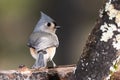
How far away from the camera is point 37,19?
45.6 ft

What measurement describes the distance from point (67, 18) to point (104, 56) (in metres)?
9.66

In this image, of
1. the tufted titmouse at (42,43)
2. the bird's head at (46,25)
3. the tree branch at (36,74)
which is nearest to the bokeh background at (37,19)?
the bird's head at (46,25)

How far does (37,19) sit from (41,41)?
7535 mm

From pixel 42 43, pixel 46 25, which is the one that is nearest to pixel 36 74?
pixel 42 43

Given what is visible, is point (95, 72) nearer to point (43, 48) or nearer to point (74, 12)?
point (43, 48)

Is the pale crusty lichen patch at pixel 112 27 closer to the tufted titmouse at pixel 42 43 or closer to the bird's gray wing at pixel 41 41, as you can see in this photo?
the tufted titmouse at pixel 42 43

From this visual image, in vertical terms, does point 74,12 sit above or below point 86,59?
above

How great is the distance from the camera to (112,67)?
3203 millimetres

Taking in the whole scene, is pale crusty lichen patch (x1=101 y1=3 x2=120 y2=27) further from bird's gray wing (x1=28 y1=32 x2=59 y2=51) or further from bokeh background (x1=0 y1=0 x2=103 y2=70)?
bokeh background (x1=0 y1=0 x2=103 y2=70)

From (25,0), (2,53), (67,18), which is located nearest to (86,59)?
(67,18)

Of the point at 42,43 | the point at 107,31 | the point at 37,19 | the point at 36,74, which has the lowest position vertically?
the point at 36,74

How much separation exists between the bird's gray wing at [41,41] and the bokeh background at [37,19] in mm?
5302

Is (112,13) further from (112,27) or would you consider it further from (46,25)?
(46,25)

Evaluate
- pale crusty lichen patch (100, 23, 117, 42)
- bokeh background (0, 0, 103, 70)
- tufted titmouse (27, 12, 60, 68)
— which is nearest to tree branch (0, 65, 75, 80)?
pale crusty lichen patch (100, 23, 117, 42)
